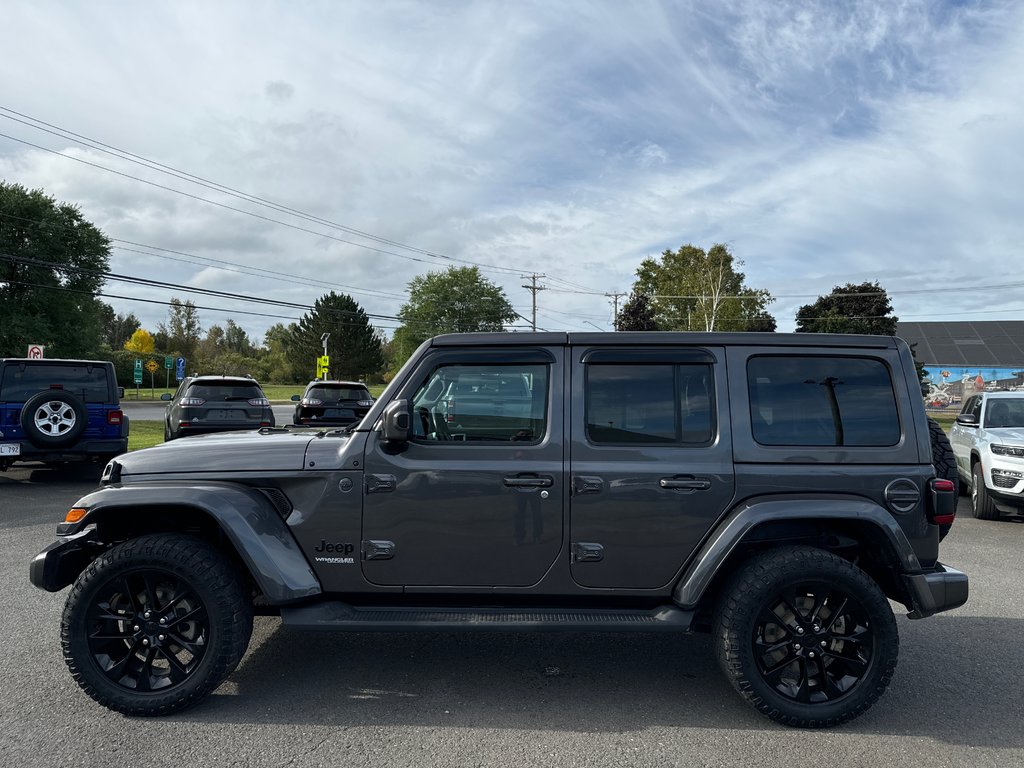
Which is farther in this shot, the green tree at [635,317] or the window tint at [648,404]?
the green tree at [635,317]

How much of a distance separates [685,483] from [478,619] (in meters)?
1.23

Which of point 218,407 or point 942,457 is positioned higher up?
point 218,407

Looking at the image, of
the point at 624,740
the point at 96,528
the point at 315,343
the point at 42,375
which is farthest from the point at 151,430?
the point at 315,343

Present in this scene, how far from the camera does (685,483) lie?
3.59 m

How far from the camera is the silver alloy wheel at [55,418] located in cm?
971

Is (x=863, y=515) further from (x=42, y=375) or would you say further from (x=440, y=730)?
(x=42, y=375)

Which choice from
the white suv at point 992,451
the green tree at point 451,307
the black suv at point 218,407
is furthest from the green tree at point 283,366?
the white suv at point 992,451

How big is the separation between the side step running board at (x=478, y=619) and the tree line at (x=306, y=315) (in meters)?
19.8

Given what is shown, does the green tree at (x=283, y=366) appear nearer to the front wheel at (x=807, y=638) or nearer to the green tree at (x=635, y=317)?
Result: the green tree at (x=635, y=317)

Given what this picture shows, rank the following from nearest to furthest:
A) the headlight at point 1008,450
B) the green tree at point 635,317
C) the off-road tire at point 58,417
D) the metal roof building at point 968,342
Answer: the headlight at point 1008,450 → the off-road tire at point 58,417 → the green tree at point 635,317 → the metal roof building at point 968,342

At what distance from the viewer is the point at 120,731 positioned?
10.8 ft

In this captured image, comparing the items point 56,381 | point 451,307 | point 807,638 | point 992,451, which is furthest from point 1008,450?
point 451,307

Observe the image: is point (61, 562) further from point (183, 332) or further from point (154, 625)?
point (183, 332)

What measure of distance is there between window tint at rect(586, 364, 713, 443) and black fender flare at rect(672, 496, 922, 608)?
1.44 ft
